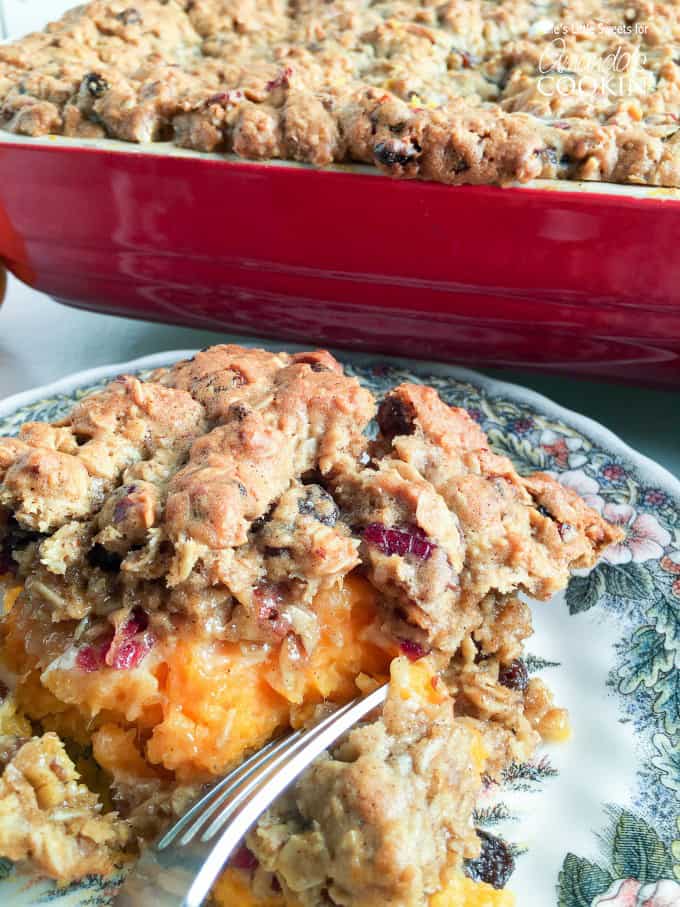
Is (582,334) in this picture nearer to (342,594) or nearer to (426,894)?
(342,594)

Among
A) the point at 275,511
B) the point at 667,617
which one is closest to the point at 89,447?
the point at 275,511

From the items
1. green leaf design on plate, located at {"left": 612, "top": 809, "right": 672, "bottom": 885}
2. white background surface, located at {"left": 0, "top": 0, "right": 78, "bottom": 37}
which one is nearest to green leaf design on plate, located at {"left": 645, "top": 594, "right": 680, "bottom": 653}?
green leaf design on plate, located at {"left": 612, "top": 809, "right": 672, "bottom": 885}

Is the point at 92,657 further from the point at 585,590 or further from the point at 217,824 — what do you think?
the point at 585,590

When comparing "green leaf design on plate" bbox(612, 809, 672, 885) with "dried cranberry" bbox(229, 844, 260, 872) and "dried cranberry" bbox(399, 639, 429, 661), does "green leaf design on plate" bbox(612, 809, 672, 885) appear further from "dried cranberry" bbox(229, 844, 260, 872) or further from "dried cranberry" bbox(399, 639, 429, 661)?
"dried cranberry" bbox(229, 844, 260, 872)

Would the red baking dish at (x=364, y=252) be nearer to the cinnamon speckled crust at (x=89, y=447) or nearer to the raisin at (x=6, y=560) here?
the cinnamon speckled crust at (x=89, y=447)

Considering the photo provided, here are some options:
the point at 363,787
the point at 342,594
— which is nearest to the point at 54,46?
the point at 342,594

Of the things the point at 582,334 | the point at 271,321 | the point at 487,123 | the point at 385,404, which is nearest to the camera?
the point at 385,404
